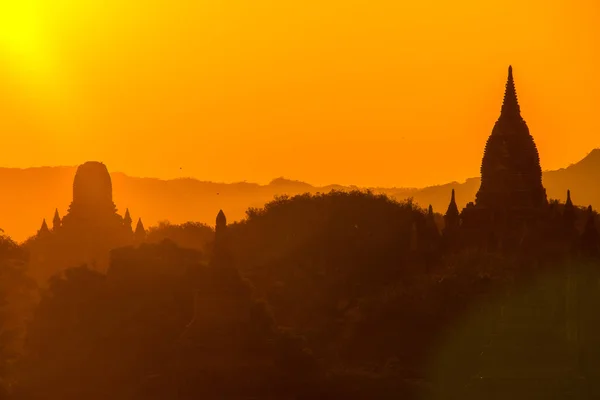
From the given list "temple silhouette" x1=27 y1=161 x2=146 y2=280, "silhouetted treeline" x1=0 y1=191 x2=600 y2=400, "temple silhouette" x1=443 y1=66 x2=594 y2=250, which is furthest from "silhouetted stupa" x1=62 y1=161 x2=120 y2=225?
"temple silhouette" x1=443 y1=66 x2=594 y2=250

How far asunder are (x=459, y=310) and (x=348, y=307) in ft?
47.4

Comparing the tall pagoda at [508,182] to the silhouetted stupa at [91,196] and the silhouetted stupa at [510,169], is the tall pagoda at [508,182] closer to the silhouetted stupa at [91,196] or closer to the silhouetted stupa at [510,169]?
the silhouetted stupa at [510,169]

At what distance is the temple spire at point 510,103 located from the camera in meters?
106

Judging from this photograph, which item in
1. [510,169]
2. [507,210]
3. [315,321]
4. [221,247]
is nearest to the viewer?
[221,247]

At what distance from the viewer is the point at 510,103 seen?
10619cm

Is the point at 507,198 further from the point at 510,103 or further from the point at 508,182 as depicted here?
the point at 510,103

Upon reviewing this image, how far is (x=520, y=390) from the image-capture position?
6081 cm

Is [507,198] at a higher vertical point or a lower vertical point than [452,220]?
higher

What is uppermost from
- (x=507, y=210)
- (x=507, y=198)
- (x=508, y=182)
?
(x=508, y=182)

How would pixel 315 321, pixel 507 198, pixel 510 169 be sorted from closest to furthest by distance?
1. pixel 315 321
2. pixel 507 198
3. pixel 510 169

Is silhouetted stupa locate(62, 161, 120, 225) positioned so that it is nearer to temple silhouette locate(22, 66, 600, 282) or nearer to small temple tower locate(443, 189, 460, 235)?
temple silhouette locate(22, 66, 600, 282)

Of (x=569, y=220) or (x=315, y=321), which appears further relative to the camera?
(x=569, y=220)

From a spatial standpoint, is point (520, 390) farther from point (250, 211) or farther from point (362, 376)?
point (250, 211)

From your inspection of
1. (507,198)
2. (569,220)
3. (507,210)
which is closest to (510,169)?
(507,198)
